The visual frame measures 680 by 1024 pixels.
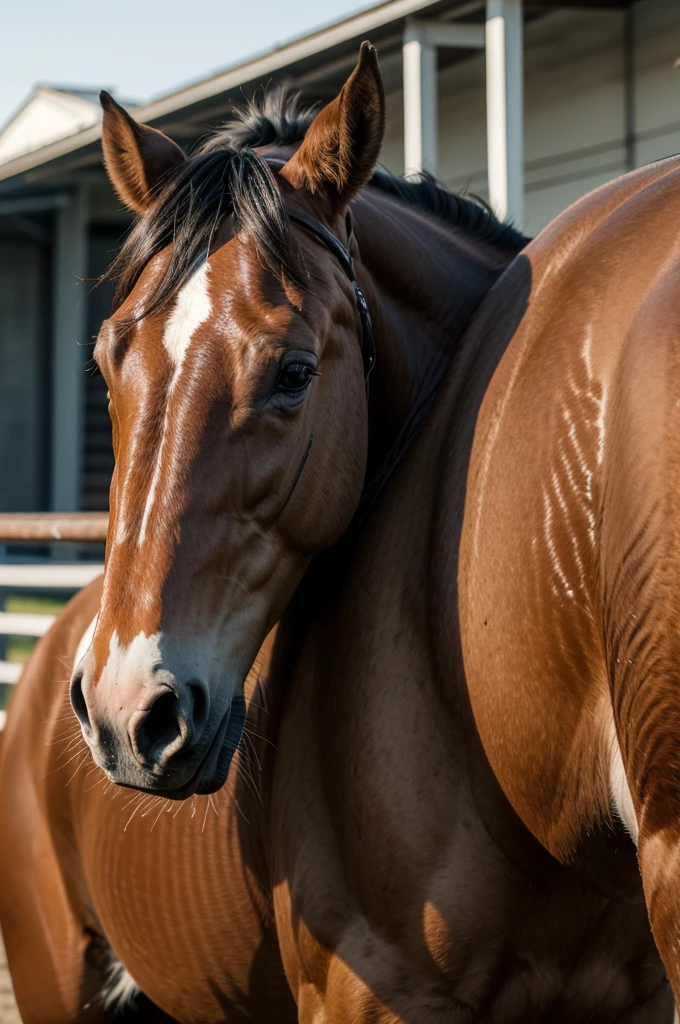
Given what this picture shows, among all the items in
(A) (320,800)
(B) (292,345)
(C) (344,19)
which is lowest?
(A) (320,800)

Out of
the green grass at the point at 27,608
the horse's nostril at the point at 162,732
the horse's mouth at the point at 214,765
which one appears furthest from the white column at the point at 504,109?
the green grass at the point at 27,608

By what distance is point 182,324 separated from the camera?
1.65m

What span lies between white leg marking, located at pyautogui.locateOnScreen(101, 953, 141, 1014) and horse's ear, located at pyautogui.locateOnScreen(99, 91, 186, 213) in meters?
1.89

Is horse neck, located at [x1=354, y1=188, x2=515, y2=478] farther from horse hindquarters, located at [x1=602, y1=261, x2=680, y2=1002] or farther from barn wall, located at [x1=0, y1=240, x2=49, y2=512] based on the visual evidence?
barn wall, located at [x1=0, y1=240, x2=49, y2=512]

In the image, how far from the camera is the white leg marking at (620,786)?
1.30 m

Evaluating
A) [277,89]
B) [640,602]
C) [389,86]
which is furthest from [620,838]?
[389,86]

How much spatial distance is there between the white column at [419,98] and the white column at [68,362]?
17.5 feet

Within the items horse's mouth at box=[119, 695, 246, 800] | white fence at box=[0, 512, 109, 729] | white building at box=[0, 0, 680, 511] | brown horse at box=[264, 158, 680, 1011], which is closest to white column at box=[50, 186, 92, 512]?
white building at box=[0, 0, 680, 511]

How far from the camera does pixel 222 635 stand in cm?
160

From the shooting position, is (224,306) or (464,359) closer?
(224,306)

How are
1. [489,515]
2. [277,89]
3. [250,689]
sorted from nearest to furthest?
[489,515] → [250,689] → [277,89]

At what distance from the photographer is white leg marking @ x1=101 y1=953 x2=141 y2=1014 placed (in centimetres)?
278

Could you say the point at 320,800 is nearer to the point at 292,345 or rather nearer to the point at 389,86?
the point at 292,345

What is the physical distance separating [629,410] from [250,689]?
107 cm
